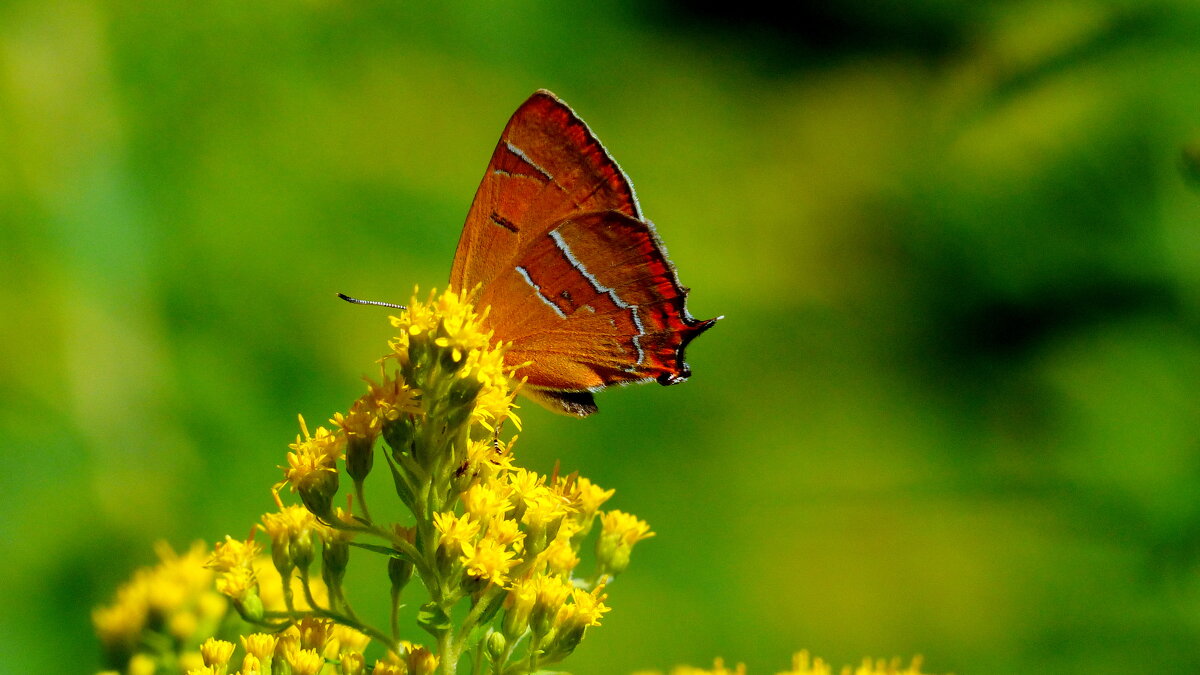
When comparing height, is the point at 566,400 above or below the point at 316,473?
above

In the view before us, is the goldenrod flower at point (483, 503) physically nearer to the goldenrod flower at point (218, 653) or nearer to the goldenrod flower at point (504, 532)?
the goldenrod flower at point (504, 532)

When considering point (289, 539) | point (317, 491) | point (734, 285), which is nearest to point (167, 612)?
point (289, 539)

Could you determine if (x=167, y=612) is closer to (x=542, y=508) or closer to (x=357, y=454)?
(x=357, y=454)

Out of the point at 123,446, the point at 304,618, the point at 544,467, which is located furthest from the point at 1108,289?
the point at 123,446

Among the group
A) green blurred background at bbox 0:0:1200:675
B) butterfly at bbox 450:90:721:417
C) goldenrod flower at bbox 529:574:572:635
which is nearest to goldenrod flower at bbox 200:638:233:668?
goldenrod flower at bbox 529:574:572:635

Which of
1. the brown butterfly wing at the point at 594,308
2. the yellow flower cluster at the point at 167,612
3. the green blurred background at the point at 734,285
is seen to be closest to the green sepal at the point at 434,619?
the brown butterfly wing at the point at 594,308

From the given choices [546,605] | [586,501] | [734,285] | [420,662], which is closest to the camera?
[420,662]

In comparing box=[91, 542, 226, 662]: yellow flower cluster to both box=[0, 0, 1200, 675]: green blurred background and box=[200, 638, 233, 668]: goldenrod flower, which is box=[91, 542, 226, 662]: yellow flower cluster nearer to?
box=[200, 638, 233, 668]: goldenrod flower
